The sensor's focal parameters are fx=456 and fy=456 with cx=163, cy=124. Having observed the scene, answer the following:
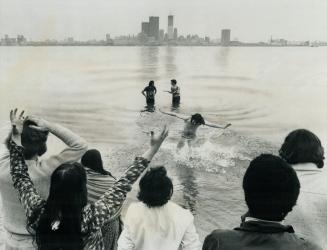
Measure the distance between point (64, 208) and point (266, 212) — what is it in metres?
0.72

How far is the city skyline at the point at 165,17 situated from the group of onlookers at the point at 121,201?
802mm

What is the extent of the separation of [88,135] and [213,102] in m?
0.83

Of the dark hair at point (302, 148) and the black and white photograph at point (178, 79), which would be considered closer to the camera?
the dark hair at point (302, 148)

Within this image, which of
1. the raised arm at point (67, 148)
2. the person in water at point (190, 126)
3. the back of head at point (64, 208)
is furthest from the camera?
the person in water at point (190, 126)

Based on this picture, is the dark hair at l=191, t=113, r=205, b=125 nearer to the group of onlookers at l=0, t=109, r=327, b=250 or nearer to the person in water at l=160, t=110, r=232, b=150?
the person in water at l=160, t=110, r=232, b=150

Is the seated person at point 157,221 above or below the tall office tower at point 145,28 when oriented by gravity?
below

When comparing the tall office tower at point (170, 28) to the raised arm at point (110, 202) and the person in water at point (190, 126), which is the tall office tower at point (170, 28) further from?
the raised arm at point (110, 202)

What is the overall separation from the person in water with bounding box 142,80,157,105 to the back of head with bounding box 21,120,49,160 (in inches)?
31.3

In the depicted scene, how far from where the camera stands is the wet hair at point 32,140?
2.13 metres

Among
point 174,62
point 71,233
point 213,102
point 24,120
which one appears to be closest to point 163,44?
point 174,62

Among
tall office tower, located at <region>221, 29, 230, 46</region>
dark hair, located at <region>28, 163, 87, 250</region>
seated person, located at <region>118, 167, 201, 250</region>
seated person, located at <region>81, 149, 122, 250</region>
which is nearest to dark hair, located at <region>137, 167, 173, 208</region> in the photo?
seated person, located at <region>118, 167, 201, 250</region>

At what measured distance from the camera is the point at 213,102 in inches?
113

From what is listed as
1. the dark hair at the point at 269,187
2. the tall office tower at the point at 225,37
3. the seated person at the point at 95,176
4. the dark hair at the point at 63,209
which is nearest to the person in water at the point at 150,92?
the tall office tower at the point at 225,37

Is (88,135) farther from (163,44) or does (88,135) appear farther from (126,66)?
(163,44)
